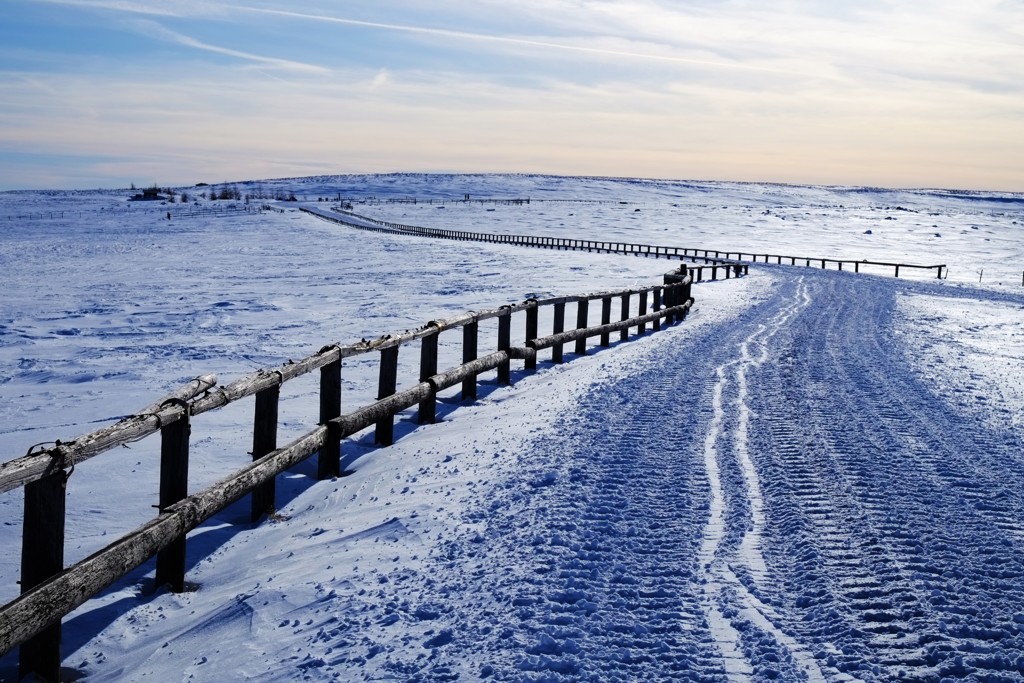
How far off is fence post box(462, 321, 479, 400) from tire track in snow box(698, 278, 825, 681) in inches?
122

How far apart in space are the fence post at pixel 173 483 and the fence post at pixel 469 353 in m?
5.68

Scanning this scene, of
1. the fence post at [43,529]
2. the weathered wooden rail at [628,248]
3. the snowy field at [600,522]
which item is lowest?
the snowy field at [600,522]

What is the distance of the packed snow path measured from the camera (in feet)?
13.2

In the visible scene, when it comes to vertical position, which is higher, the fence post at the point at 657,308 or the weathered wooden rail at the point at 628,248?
the weathered wooden rail at the point at 628,248

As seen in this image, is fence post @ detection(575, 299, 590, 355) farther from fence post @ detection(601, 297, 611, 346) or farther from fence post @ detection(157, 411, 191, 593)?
fence post @ detection(157, 411, 191, 593)

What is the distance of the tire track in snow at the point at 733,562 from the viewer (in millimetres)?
4039

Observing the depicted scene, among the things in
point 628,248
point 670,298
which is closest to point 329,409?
point 670,298

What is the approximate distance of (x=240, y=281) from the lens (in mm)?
32500

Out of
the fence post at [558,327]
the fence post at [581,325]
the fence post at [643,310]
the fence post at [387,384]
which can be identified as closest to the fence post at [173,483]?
the fence post at [387,384]

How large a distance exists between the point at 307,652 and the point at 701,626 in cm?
199

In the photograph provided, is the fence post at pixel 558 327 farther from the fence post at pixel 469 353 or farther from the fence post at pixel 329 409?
the fence post at pixel 329 409

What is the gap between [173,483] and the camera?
5.21m

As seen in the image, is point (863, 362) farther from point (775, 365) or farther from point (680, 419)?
point (680, 419)

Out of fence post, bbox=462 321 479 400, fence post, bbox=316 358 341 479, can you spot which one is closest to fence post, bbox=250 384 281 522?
fence post, bbox=316 358 341 479
